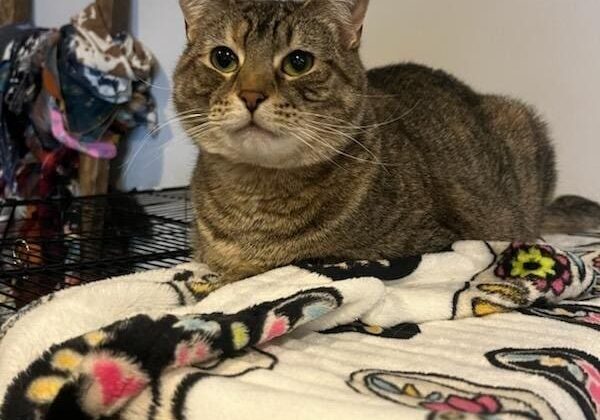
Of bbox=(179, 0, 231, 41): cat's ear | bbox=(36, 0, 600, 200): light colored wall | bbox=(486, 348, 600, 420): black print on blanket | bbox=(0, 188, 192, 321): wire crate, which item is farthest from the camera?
bbox=(36, 0, 600, 200): light colored wall

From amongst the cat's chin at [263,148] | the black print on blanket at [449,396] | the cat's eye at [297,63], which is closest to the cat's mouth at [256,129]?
the cat's chin at [263,148]

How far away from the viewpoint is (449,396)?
72 cm

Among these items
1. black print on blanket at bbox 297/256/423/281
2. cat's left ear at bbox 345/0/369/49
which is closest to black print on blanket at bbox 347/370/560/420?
black print on blanket at bbox 297/256/423/281

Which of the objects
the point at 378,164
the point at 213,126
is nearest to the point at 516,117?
the point at 378,164

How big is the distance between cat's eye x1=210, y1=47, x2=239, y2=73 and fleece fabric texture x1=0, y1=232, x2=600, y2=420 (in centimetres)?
36

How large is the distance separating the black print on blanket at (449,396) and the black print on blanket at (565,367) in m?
0.08

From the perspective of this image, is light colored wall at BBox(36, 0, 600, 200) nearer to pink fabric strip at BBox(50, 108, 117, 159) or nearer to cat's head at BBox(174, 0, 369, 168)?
pink fabric strip at BBox(50, 108, 117, 159)

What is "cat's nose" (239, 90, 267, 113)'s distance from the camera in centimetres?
106

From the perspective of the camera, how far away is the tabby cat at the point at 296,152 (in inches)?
43.5

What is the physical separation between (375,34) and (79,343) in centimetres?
179

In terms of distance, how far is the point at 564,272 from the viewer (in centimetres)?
113

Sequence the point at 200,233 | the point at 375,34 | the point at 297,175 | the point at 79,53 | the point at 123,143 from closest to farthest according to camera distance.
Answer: the point at 297,175
the point at 200,233
the point at 79,53
the point at 375,34
the point at 123,143

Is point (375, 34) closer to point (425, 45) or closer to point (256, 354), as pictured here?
point (425, 45)

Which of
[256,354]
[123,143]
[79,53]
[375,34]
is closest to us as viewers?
[256,354]
